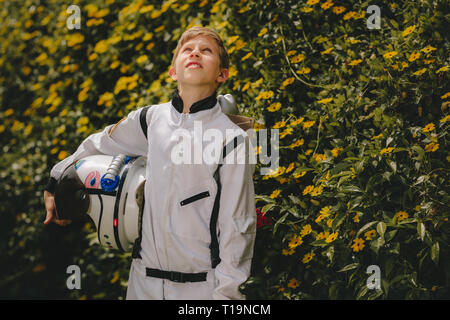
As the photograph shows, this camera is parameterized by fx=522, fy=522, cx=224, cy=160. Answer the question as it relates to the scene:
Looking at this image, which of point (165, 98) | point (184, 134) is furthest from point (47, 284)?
point (184, 134)

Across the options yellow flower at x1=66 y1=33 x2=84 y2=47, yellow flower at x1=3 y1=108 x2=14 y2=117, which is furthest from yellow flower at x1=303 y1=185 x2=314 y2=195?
yellow flower at x1=3 y1=108 x2=14 y2=117

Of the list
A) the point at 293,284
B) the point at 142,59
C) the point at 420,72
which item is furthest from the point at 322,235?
the point at 142,59

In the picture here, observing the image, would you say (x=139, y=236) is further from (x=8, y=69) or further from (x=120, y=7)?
(x=8, y=69)

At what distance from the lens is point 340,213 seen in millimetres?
2236

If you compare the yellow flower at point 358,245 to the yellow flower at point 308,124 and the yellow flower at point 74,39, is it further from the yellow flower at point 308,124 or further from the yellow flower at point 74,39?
the yellow flower at point 74,39

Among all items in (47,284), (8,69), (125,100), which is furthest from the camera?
(8,69)

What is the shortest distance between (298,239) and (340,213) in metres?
0.23

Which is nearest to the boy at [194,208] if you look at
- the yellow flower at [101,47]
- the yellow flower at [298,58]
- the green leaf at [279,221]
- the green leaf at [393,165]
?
the green leaf at [279,221]

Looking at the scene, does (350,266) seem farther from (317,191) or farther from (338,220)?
(317,191)

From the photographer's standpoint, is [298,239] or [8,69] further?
[8,69]

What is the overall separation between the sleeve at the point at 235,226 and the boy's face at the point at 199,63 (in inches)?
12.8

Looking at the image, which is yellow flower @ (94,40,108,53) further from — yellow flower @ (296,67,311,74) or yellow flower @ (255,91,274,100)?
yellow flower @ (296,67,311,74)

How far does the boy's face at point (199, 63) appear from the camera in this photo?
2.07 meters

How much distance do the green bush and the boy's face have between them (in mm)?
577
